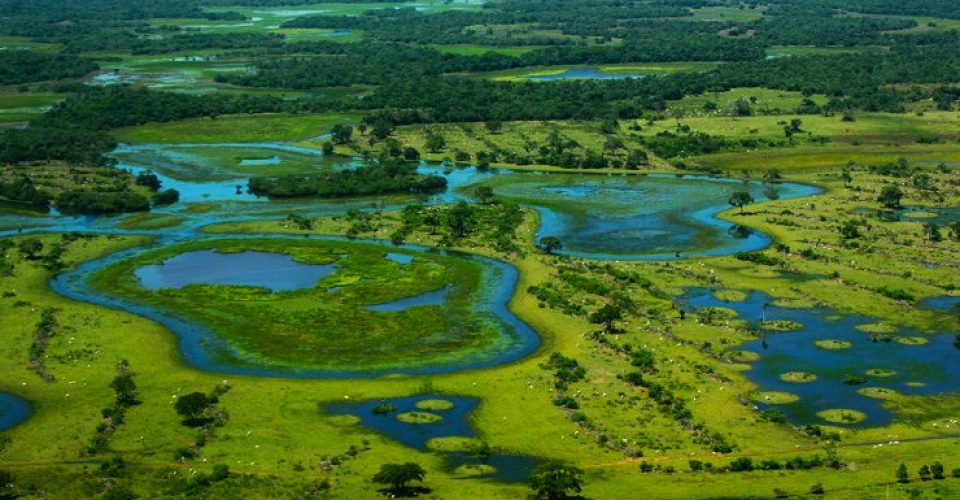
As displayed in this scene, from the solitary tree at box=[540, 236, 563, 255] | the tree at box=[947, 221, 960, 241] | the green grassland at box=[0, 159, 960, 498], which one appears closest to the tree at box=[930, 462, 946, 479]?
the green grassland at box=[0, 159, 960, 498]

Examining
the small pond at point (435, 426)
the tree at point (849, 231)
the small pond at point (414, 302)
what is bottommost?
the small pond at point (414, 302)

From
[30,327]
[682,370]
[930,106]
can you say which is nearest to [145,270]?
[30,327]

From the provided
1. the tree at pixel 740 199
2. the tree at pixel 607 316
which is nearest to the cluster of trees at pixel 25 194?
the tree at pixel 607 316

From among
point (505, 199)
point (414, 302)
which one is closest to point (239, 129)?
point (505, 199)

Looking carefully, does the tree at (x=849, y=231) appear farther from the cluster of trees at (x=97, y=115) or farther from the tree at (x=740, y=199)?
the cluster of trees at (x=97, y=115)

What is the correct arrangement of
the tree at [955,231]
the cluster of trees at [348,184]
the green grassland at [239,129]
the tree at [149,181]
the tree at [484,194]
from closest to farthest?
the tree at [955,231] < the tree at [484,194] < the cluster of trees at [348,184] < the tree at [149,181] < the green grassland at [239,129]

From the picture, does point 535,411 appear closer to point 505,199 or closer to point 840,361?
point 840,361
